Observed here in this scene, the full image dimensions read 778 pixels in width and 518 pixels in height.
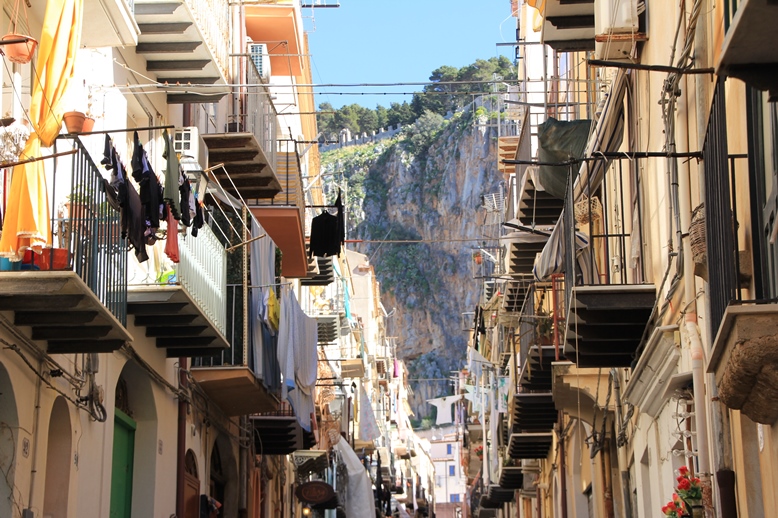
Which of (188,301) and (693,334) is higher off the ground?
(188,301)

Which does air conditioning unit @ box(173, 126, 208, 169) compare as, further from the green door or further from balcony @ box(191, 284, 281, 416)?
the green door

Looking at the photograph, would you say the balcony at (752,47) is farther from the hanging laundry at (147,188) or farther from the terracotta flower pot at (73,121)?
the hanging laundry at (147,188)

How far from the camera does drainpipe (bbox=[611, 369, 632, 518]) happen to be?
16906 millimetres

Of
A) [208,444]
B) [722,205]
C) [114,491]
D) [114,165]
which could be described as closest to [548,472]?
[208,444]

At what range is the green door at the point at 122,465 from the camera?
15.5 meters

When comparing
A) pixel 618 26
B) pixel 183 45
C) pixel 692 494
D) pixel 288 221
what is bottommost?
pixel 692 494

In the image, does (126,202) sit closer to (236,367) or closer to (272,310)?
(236,367)

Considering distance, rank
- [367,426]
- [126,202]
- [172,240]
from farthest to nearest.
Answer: [367,426] → [172,240] → [126,202]

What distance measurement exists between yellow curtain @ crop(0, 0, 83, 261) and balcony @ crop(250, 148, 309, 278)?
9.76 m

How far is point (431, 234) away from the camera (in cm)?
11625

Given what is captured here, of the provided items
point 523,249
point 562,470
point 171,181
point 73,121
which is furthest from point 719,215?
point 562,470

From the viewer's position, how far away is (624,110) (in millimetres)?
15125

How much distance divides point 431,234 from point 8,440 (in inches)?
4147

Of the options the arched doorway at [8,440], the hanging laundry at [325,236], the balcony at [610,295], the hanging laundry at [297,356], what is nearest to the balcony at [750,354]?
the balcony at [610,295]
